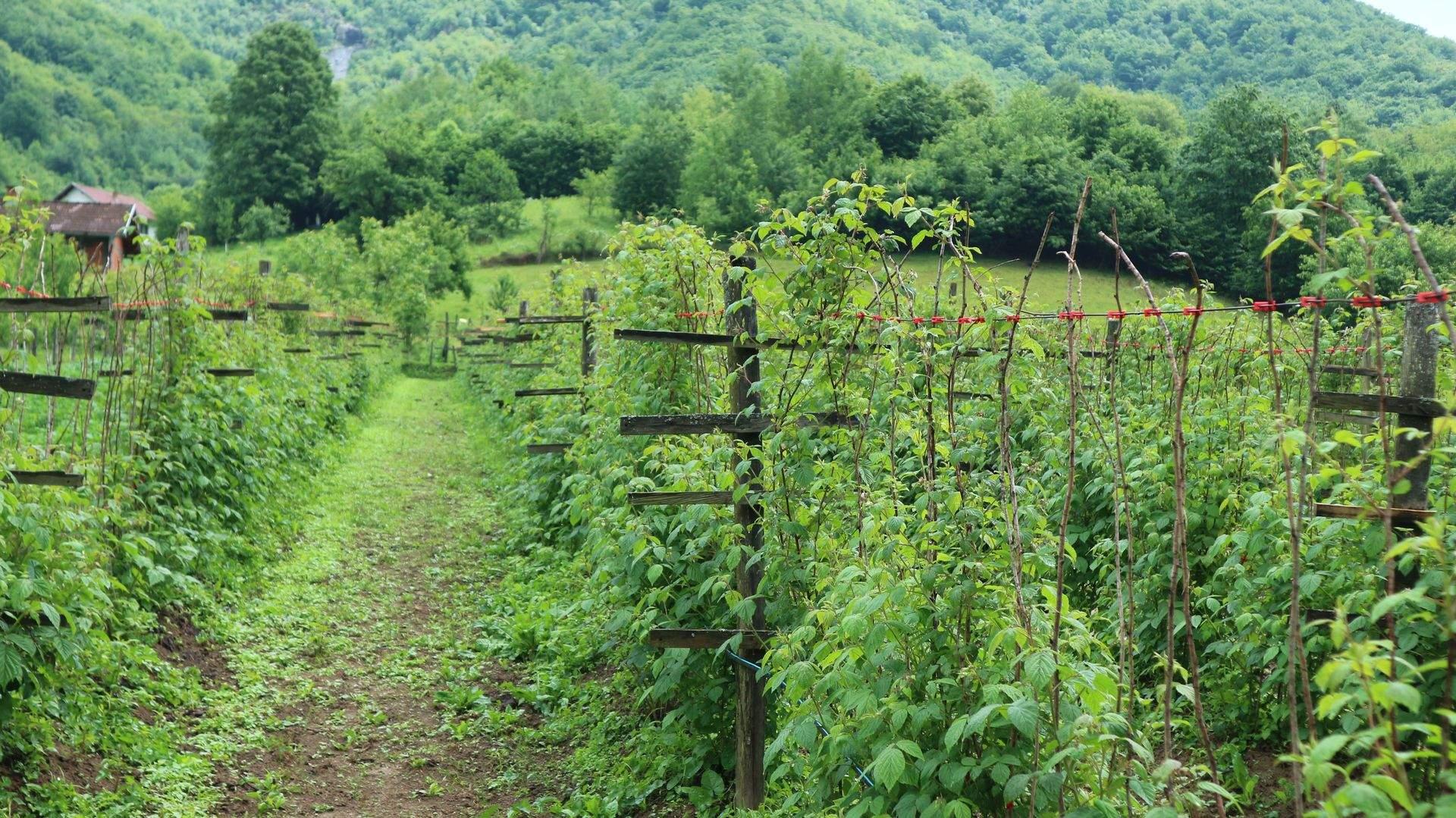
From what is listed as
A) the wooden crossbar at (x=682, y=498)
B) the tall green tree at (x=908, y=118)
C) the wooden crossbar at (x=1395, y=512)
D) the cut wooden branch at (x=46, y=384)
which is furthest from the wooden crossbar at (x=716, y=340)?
the tall green tree at (x=908, y=118)

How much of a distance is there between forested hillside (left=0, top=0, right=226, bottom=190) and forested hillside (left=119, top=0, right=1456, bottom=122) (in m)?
29.4

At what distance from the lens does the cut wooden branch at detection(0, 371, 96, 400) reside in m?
5.22

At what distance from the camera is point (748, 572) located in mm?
4773

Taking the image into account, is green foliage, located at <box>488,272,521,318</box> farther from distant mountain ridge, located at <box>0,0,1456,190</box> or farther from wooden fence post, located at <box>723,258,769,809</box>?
distant mountain ridge, located at <box>0,0,1456,190</box>

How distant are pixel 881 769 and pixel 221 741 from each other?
4.48 m

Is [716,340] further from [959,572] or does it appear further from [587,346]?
[587,346]

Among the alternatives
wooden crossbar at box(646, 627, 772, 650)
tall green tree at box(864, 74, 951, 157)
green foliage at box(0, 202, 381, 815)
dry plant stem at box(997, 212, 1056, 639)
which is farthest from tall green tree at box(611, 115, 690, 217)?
dry plant stem at box(997, 212, 1056, 639)

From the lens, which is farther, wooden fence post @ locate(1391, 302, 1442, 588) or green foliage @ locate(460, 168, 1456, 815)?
wooden fence post @ locate(1391, 302, 1442, 588)

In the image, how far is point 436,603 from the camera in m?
8.93

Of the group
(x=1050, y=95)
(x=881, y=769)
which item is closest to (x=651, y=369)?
(x=881, y=769)

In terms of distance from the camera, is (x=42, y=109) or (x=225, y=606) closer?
(x=225, y=606)

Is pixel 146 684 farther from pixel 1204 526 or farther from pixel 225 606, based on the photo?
pixel 1204 526

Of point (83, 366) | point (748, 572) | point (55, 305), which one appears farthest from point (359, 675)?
point (748, 572)

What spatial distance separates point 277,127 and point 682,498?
7592 cm
